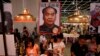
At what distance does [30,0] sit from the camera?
290 inches

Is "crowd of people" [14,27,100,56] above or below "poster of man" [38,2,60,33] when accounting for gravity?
below

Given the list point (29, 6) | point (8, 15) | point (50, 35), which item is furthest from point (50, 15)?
point (29, 6)

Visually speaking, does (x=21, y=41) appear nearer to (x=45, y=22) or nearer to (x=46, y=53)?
(x=46, y=53)

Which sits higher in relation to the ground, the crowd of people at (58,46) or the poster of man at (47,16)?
the poster of man at (47,16)

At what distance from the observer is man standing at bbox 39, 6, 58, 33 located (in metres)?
4.12

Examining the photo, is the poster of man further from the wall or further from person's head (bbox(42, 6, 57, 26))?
the wall

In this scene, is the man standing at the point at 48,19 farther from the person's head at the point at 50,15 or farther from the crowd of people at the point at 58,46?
the crowd of people at the point at 58,46

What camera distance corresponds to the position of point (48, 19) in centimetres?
416

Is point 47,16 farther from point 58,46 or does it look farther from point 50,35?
point 58,46

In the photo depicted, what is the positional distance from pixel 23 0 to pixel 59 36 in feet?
9.62

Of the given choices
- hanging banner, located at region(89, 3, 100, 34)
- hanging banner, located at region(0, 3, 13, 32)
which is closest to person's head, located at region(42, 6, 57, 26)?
hanging banner, located at region(89, 3, 100, 34)

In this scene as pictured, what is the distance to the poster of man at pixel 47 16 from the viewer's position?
411cm

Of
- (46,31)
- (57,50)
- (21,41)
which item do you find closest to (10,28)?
(46,31)

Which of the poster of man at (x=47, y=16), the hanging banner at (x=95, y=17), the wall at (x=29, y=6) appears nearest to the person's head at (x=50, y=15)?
the poster of man at (x=47, y=16)
